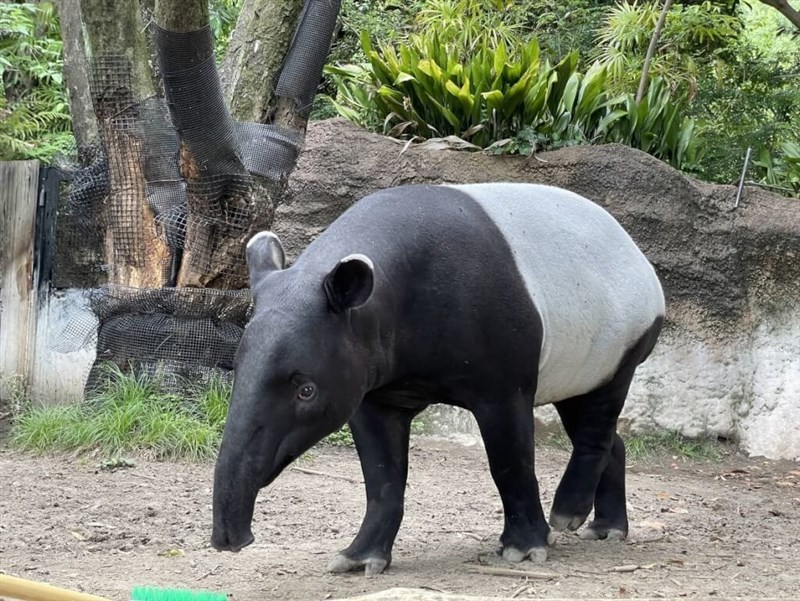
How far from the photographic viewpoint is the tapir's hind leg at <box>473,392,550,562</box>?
4.47 metres

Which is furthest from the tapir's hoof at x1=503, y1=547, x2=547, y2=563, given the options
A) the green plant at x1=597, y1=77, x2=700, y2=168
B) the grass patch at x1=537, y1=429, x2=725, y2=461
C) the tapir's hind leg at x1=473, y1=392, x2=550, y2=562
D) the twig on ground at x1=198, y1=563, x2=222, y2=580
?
the green plant at x1=597, y1=77, x2=700, y2=168

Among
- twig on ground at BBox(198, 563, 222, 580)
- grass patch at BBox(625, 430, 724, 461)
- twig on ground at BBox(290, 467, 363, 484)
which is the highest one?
twig on ground at BBox(198, 563, 222, 580)

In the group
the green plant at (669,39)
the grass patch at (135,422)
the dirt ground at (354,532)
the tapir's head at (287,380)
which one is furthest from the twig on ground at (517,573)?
the green plant at (669,39)

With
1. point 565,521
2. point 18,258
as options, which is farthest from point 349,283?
point 18,258

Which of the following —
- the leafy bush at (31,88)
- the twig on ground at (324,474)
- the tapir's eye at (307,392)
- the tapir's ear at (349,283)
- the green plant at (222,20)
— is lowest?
the twig on ground at (324,474)

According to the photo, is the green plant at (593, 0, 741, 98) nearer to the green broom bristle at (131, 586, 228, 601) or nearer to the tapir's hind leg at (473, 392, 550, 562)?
the tapir's hind leg at (473, 392, 550, 562)

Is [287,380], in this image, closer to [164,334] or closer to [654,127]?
[164,334]

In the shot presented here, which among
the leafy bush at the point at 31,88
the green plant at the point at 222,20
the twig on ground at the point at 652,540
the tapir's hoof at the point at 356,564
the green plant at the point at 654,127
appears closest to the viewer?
the tapir's hoof at the point at 356,564

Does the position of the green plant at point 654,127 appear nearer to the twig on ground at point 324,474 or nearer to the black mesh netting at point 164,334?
the black mesh netting at point 164,334

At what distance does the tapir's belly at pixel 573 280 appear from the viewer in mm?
4688

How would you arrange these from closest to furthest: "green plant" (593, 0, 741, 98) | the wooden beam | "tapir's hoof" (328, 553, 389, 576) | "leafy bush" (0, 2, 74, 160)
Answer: "tapir's hoof" (328, 553, 389, 576)
the wooden beam
"leafy bush" (0, 2, 74, 160)
"green plant" (593, 0, 741, 98)

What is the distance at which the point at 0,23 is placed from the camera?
445 inches

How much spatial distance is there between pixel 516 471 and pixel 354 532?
1520mm

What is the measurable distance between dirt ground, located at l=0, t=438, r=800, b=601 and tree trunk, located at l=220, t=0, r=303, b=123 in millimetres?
2457
